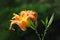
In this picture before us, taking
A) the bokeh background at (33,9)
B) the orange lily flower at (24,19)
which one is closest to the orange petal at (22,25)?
the orange lily flower at (24,19)

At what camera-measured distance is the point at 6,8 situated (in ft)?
9.91

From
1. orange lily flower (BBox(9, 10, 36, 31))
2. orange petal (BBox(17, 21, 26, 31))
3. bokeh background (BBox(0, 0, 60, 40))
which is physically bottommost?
bokeh background (BBox(0, 0, 60, 40))

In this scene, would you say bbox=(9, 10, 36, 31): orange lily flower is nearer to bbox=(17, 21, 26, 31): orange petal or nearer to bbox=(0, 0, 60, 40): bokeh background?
bbox=(17, 21, 26, 31): orange petal

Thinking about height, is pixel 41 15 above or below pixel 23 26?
below

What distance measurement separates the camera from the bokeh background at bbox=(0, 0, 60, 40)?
2812 mm

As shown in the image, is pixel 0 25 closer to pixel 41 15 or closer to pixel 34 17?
pixel 41 15

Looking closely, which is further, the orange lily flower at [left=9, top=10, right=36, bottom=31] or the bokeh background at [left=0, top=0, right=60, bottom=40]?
the bokeh background at [left=0, top=0, right=60, bottom=40]

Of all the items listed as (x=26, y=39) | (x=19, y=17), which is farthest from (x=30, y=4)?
(x=19, y=17)

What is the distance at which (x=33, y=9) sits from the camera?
9.56ft

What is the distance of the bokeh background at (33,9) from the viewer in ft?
9.23

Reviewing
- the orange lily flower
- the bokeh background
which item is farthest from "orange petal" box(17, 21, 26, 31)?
the bokeh background

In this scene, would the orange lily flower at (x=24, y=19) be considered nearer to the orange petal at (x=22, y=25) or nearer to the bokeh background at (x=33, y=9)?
the orange petal at (x=22, y=25)

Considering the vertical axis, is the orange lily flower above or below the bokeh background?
above

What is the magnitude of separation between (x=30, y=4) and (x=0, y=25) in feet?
1.43
